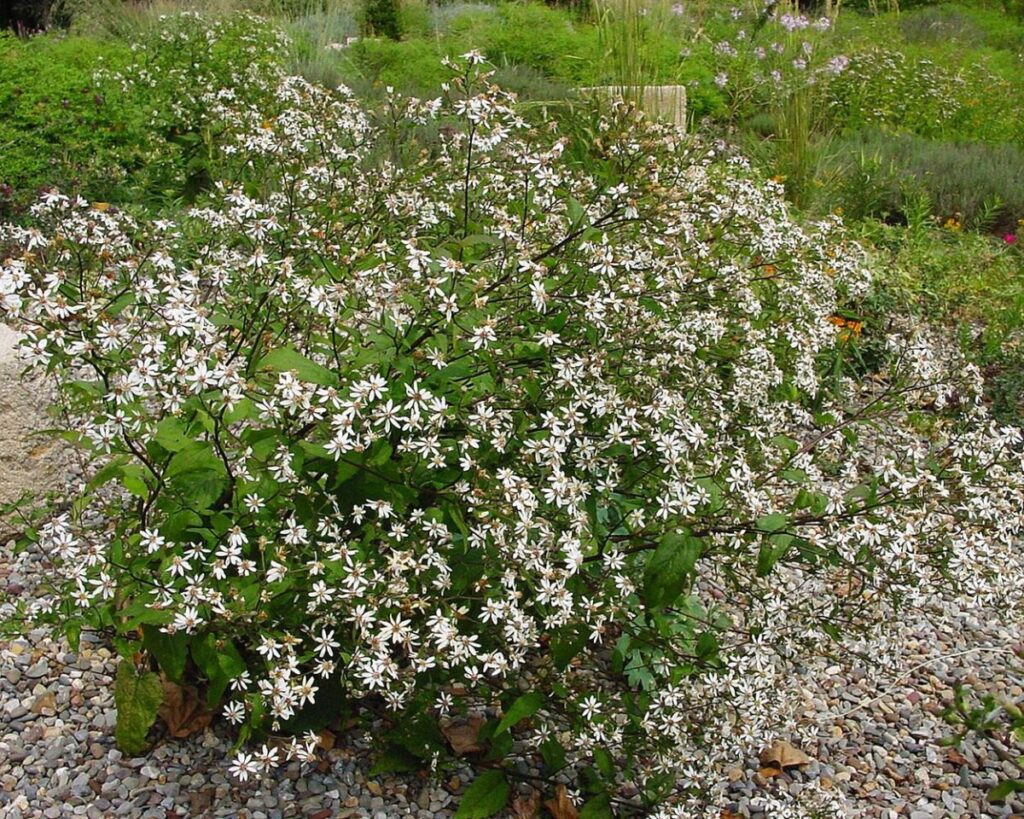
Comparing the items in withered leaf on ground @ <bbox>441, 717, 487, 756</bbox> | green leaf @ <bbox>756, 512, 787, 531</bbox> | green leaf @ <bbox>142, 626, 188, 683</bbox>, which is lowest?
withered leaf on ground @ <bbox>441, 717, 487, 756</bbox>

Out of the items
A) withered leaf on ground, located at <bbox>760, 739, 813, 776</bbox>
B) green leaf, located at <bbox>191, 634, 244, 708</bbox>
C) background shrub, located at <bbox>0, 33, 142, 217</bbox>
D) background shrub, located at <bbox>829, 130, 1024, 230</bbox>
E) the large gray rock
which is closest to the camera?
green leaf, located at <bbox>191, 634, 244, 708</bbox>

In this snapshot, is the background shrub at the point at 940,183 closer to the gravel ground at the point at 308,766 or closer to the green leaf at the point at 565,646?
the gravel ground at the point at 308,766

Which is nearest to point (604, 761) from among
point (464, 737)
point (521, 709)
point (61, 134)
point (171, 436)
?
point (521, 709)

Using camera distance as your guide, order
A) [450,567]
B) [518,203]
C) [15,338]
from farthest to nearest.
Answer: [15,338], [518,203], [450,567]

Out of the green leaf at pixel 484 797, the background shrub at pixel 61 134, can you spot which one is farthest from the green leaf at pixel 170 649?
the background shrub at pixel 61 134

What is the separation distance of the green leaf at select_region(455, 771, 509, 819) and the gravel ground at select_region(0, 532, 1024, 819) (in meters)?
0.14

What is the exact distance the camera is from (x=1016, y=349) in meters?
5.22

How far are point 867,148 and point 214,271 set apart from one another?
7234 mm

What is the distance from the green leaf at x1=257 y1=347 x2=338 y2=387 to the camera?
7.46 ft

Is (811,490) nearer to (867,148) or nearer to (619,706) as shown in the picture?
(619,706)

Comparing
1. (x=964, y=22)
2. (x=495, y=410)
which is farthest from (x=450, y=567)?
(x=964, y=22)

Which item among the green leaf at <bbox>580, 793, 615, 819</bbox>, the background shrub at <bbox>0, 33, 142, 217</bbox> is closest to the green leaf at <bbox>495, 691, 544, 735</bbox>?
the green leaf at <bbox>580, 793, 615, 819</bbox>

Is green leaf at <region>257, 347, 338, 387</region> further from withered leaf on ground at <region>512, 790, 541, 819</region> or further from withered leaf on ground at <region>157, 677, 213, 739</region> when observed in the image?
withered leaf on ground at <region>512, 790, 541, 819</region>

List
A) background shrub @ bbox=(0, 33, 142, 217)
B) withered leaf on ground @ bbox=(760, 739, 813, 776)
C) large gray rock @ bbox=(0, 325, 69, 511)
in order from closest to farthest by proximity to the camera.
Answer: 1. withered leaf on ground @ bbox=(760, 739, 813, 776)
2. large gray rock @ bbox=(0, 325, 69, 511)
3. background shrub @ bbox=(0, 33, 142, 217)
